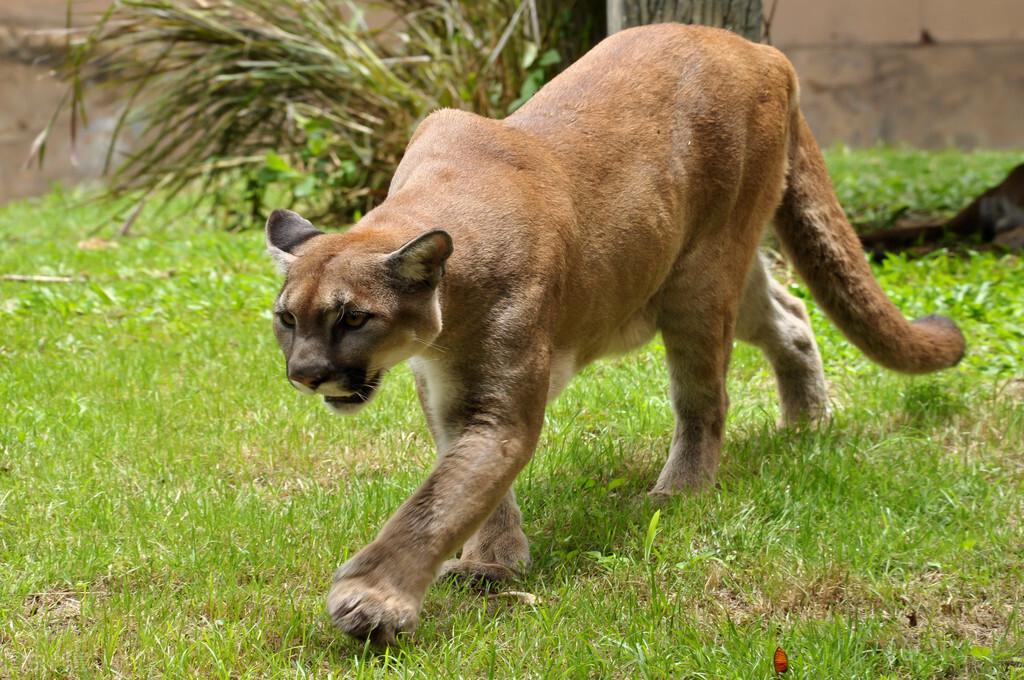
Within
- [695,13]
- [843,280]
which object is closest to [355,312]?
[843,280]

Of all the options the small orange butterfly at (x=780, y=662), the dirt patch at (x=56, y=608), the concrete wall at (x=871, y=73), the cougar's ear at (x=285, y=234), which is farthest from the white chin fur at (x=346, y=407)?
the concrete wall at (x=871, y=73)

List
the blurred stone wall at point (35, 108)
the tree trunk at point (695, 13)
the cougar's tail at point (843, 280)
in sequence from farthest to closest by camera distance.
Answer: the blurred stone wall at point (35, 108)
the tree trunk at point (695, 13)
the cougar's tail at point (843, 280)

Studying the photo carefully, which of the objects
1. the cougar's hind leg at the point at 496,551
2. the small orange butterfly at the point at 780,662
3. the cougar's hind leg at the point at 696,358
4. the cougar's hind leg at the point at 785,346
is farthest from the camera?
the cougar's hind leg at the point at 785,346

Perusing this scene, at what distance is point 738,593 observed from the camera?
3.49m

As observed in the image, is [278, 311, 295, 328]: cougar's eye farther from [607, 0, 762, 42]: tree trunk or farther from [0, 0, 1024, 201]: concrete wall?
[0, 0, 1024, 201]: concrete wall

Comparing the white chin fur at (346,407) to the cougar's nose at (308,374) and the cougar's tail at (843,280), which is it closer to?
the cougar's nose at (308,374)

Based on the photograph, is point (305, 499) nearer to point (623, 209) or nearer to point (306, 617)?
point (306, 617)

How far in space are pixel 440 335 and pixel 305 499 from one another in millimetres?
959

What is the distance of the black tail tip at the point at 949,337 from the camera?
4.73 meters

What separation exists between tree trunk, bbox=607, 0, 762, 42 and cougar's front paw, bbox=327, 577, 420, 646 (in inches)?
149

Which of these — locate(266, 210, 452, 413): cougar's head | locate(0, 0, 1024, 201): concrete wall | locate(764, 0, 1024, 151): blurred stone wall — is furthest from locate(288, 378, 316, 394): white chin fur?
locate(764, 0, 1024, 151): blurred stone wall

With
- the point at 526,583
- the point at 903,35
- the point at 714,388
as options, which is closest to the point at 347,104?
the point at 714,388

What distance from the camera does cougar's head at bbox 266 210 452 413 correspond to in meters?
3.18

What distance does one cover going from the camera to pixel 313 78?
9.19m
